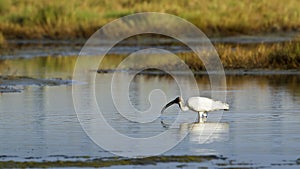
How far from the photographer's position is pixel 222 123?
48.1 ft

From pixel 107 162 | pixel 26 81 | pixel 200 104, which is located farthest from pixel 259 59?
pixel 107 162

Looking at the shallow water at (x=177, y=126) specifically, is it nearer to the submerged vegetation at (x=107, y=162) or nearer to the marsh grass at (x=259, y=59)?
the submerged vegetation at (x=107, y=162)

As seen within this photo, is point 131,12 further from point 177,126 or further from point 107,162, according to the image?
point 107,162

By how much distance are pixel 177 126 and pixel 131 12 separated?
26932 millimetres

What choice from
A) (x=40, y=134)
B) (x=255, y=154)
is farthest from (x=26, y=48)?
(x=255, y=154)

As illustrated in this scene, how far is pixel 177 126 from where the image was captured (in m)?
14.5

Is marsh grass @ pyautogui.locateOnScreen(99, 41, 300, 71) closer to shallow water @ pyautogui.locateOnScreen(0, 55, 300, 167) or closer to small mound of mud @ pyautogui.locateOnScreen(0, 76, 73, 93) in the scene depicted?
shallow water @ pyautogui.locateOnScreen(0, 55, 300, 167)

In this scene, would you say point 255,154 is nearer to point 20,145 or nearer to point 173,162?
point 173,162

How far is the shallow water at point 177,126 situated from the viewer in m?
12.0

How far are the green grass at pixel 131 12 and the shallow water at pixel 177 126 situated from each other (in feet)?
53.5

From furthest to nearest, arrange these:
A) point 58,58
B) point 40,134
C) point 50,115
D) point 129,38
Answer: point 129,38 < point 58,58 < point 50,115 < point 40,134

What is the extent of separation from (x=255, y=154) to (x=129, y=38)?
25.9 metres

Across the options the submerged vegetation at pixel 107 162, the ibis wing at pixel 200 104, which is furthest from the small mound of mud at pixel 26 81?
the submerged vegetation at pixel 107 162

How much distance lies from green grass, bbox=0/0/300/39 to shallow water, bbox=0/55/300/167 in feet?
53.5
